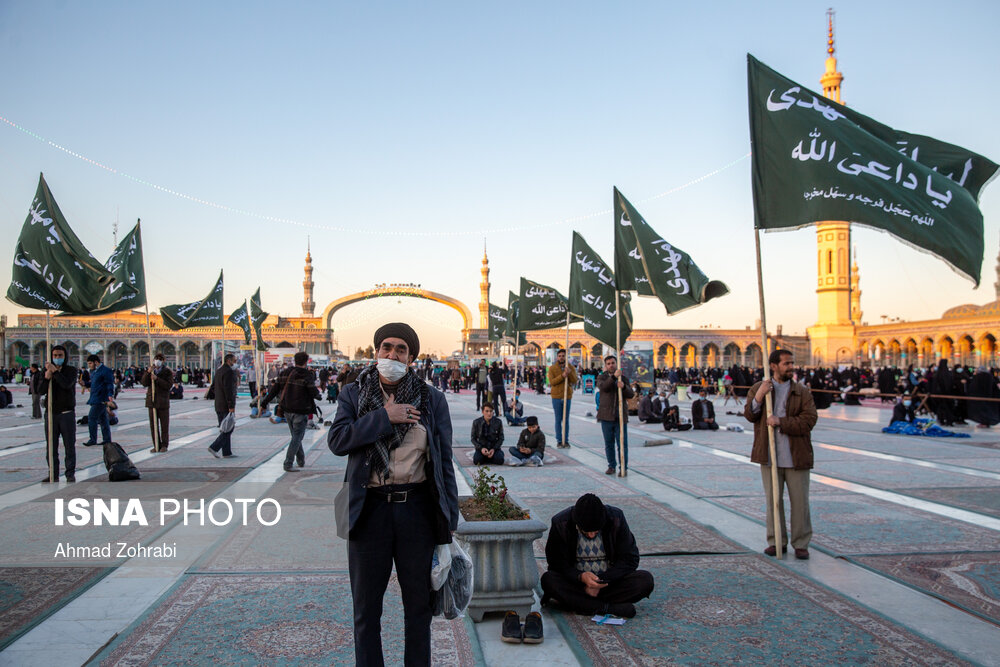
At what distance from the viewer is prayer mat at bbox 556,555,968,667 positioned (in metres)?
3.55

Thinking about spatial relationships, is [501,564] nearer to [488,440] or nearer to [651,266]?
[651,266]

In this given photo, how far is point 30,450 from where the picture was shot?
37.2 feet

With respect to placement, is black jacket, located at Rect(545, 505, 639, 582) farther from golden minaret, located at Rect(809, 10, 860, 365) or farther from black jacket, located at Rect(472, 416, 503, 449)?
golden minaret, located at Rect(809, 10, 860, 365)

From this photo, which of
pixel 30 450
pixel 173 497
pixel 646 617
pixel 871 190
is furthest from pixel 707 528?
pixel 30 450

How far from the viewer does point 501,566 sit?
411cm

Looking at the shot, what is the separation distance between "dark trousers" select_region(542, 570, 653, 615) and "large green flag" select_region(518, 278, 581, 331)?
11.7 metres

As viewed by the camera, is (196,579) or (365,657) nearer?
(365,657)

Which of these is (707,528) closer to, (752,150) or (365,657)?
(752,150)

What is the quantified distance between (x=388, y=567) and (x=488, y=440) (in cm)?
759

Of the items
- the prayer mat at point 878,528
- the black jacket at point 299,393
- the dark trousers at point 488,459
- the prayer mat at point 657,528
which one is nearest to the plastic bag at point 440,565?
the prayer mat at point 657,528

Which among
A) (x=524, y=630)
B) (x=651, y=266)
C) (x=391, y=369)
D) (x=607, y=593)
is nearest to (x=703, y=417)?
(x=651, y=266)

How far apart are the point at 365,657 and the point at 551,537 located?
177 centimetres

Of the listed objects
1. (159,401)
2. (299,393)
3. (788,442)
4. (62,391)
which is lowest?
(788,442)

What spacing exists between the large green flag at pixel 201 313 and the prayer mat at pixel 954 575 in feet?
57.3
